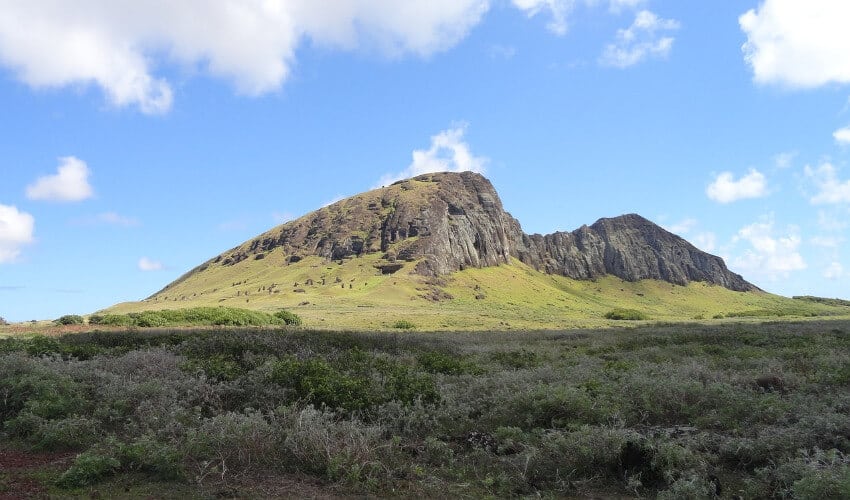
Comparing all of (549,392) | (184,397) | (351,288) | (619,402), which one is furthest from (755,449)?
(351,288)

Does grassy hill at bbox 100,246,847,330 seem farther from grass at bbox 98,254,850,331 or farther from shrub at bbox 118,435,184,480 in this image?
shrub at bbox 118,435,184,480

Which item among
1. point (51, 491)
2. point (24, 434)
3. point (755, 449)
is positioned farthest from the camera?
point (24, 434)

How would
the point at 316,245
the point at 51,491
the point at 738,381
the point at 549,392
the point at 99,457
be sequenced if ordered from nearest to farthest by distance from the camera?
the point at 51,491, the point at 99,457, the point at 549,392, the point at 738,381, the point at 316,245

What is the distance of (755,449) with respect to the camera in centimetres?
786

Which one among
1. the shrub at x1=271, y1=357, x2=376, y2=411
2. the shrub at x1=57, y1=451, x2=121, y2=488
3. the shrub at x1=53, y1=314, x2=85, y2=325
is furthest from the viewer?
the shrub at x1=53, y1=314, x2=85, y2=325

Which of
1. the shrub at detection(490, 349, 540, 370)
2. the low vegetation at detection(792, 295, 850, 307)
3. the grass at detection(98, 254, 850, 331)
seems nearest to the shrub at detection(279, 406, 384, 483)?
the shrub at detection(490, 349, 540, 370)

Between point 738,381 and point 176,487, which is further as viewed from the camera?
point 738,381

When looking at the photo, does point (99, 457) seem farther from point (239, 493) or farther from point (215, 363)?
point (215, 363)

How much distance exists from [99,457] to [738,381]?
1420 cm

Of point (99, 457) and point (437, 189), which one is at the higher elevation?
point (437, 189)

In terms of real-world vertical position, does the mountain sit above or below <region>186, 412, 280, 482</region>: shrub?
above

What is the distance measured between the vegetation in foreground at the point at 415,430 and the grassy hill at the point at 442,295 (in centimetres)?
4694

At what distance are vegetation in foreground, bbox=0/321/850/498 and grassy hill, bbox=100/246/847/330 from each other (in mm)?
46942

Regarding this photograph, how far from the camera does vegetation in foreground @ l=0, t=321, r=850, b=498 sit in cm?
707
